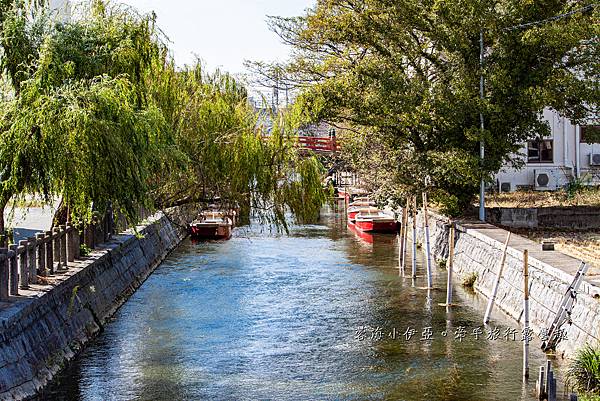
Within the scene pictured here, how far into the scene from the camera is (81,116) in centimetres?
1627

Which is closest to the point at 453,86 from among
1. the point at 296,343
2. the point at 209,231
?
the point at 209,231

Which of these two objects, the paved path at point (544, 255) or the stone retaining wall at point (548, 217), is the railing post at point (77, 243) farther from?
the stone retaining wall at point (548, 217)

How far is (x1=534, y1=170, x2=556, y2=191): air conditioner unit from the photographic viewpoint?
4434 centimetres

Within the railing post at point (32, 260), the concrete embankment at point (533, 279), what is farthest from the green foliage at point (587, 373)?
the railing post at point (32, 260)

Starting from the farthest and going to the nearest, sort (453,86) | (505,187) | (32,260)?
(505,187), (453,86), (32,260)

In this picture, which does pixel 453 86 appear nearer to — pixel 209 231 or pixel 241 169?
pixel 241 169

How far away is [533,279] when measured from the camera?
20.3 m

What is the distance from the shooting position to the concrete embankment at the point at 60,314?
554 inches

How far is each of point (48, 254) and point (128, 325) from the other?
338 cm

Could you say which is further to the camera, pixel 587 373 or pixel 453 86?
pixel 453 86

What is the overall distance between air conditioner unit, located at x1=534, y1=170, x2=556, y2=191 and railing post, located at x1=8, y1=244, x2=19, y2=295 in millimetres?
32907

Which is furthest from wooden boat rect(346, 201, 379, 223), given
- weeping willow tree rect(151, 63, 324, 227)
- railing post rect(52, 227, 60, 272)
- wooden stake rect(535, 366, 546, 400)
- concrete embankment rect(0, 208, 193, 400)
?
wooden stake rect(535, 366, 546, 400)

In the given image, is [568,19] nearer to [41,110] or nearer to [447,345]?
[447,345]

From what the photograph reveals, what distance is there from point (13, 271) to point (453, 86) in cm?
2100
